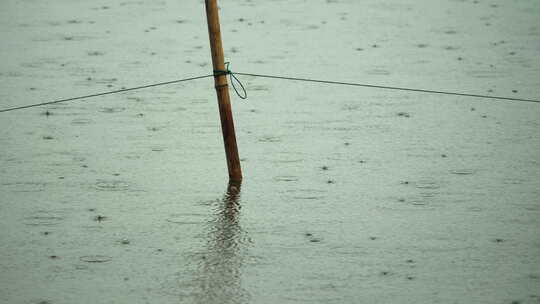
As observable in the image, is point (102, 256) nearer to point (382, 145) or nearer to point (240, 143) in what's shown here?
point (240, 143)

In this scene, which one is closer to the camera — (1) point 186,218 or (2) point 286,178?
(1) point 186,218

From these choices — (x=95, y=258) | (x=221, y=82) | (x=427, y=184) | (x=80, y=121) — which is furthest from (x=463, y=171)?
(x=80, y=121)

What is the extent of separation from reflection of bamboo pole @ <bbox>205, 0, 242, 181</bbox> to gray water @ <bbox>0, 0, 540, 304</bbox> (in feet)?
0.96

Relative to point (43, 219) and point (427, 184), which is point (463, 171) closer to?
point (427, 184)

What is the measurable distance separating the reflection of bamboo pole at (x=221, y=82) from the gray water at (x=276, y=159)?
0.29 metres

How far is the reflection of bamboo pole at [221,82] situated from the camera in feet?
16.0

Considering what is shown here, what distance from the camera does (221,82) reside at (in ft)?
16.2

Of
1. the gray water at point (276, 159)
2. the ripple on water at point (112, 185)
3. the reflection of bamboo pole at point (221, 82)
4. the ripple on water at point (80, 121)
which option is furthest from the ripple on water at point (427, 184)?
the ripple on water at point (80, 121)

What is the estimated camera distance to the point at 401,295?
402 centimetres

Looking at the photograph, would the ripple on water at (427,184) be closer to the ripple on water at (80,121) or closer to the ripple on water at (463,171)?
the ripple on water at (463,171)

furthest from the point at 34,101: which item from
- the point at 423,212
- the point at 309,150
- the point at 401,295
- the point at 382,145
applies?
the point at 401,295

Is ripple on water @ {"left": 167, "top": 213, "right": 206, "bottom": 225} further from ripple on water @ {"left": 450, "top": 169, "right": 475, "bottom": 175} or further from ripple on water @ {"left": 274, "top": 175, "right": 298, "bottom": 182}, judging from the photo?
ripple on water @ {"left": 450, "top": 169, "right": 475, "bottom": 175}

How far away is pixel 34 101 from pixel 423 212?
3186 mm

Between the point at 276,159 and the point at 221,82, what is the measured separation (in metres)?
→ 0.88
